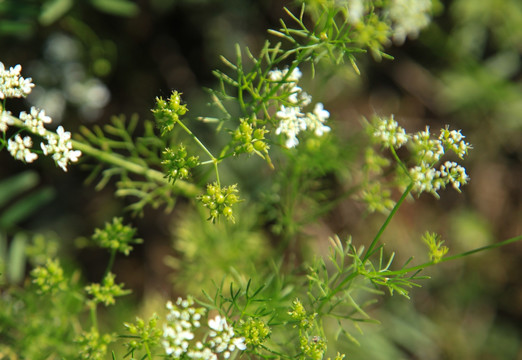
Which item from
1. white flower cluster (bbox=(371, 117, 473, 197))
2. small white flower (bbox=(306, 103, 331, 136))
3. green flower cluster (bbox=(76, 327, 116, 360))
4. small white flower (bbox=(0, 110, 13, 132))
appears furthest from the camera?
small white flower (bbox=(306, 103, 331, 136))

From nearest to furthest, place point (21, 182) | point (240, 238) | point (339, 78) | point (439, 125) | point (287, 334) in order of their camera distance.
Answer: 1. point (287, 334)
2. point (21, 182)
3. point (240, 238)
4. point (339, 78)
5. point (439, 125)

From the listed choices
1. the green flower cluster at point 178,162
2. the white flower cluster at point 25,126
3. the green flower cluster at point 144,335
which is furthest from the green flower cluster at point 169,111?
the green flower cluster at point 144,335

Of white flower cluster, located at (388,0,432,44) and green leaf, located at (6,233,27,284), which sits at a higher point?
white flower cluster, located at (388,0,432,44)

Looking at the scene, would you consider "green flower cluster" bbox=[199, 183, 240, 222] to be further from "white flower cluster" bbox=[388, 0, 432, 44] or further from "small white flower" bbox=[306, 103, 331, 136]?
"white flower cluster" bbox=[388, 0, 432, 44]

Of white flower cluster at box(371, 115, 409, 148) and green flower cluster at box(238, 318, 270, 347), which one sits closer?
green flower cluster at box(238, 318, 270, 347)

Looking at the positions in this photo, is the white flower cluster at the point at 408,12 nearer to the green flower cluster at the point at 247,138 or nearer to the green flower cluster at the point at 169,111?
the green flower cluster at the point at 247,138

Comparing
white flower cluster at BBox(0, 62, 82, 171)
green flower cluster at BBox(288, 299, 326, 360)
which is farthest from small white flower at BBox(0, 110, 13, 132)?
green flower cluster at BBox(288, 299, 326, 360)

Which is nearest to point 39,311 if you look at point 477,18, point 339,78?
point 339,78

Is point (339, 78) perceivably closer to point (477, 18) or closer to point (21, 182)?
point (477, 18)

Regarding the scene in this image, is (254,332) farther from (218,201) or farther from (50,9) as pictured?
(50,9)
